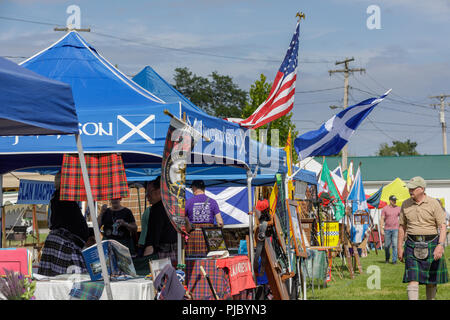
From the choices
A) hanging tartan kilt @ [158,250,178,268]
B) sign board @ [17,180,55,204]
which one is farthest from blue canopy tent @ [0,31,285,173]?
sign board @ [17,180,55,204]

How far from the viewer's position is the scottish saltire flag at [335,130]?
468 inches

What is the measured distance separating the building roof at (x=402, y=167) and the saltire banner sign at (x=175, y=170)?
5223 cm

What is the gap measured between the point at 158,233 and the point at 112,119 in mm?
1492

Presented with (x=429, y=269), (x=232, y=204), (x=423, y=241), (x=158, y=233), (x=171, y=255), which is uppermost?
(x=232, y=204)

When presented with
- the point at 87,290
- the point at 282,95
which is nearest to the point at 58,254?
the point at 87,290

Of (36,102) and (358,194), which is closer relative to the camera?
(36,102)

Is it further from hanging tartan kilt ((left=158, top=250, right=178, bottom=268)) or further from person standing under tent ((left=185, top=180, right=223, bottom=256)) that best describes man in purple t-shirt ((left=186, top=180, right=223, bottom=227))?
hanging tartan kilt ((left=158, top=250, right=178, bottom=268))

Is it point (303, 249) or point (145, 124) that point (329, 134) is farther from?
point (145, 124)

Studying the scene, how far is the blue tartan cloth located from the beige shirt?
170 inches

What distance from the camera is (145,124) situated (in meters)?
7.37

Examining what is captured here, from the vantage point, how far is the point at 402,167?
59688 mm

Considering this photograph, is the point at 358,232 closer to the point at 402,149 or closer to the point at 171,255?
the point at 171,255

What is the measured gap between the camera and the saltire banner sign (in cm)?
655

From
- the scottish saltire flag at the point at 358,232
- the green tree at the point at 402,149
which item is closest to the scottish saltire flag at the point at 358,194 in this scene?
the scottish saltire flag at the point at 358,232
